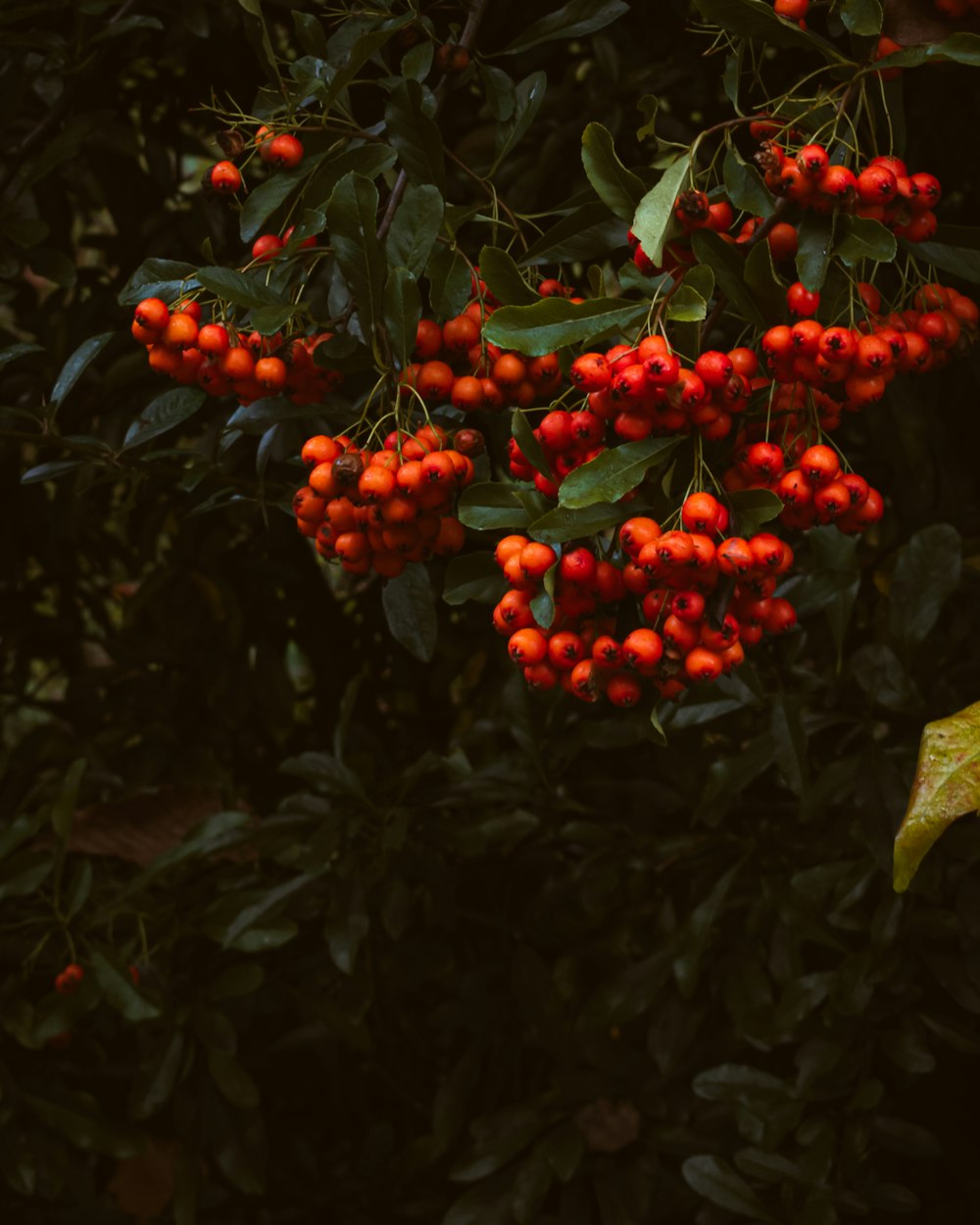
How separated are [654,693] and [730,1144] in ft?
2.26

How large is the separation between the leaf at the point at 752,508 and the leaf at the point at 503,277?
19cm

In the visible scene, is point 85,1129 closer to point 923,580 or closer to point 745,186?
point 923,580

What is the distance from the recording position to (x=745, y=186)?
779 millimetres

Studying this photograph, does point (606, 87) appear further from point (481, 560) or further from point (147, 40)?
point (481, 560)

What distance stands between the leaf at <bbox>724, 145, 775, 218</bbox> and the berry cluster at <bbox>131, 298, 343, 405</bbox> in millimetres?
318

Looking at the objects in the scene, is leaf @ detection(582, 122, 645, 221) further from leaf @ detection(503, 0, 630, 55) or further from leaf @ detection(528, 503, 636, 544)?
leaf @ detection(503, 0, 630, 55)

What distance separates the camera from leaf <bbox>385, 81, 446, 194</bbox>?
896mm

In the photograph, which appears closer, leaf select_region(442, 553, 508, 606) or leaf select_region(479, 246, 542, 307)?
leaf select_region(479, 246, 542, 307)

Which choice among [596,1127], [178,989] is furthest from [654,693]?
[178,989]

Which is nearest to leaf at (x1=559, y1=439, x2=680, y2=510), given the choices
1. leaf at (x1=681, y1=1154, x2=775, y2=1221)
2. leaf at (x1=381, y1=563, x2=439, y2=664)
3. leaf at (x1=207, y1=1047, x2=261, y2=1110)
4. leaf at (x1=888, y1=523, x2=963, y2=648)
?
leaf at (x1=381, y1=563, x2=439, y2=664)

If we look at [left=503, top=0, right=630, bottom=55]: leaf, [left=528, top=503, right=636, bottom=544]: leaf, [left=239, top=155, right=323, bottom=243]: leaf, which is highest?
[left=503, top=0, right=630, bottom=55]: leaf

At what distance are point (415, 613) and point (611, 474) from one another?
15.4 inches

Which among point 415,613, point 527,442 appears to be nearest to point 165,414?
point 415,613

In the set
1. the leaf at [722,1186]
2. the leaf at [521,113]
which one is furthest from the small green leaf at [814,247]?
the leaf at [722,1186]
